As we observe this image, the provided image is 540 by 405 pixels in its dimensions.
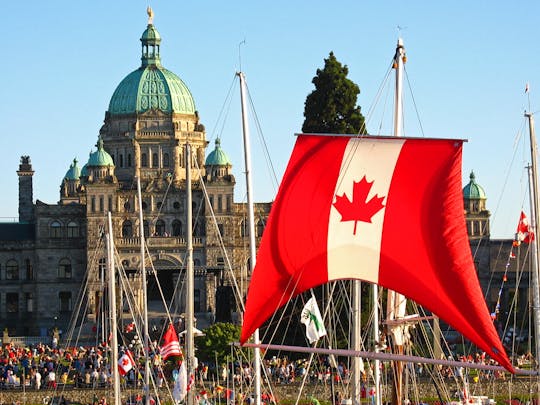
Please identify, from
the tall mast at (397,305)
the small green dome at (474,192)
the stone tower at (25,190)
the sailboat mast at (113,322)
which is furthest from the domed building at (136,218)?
the tall mast at (397,305)

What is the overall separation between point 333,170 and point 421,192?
6.02 feet

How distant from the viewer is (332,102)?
75688mm

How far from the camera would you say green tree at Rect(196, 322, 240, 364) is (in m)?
81.1

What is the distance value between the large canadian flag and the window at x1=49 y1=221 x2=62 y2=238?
97.2m

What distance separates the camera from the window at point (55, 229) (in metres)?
132

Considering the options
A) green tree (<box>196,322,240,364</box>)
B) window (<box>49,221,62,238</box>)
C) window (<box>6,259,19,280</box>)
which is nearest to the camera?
green tree (<box>196,322,240,364</box>)

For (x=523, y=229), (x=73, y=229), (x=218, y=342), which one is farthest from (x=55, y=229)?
(x=523, y=229)

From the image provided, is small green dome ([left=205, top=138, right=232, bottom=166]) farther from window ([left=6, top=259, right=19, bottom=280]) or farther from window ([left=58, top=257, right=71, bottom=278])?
window ([left=6, top=259, right=19, bottom=280])

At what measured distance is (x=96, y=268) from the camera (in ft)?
413

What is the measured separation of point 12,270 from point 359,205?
100 meters

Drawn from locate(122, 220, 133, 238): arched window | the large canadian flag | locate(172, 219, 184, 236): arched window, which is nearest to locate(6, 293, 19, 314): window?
locate(122, 220, 133, 238): arched window

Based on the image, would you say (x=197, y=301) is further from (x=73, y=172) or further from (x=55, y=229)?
(x=73, y=172)

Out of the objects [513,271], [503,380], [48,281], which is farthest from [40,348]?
[513,271]

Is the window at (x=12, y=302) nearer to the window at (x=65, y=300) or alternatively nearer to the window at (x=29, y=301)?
the window at (x=29, y=301)
